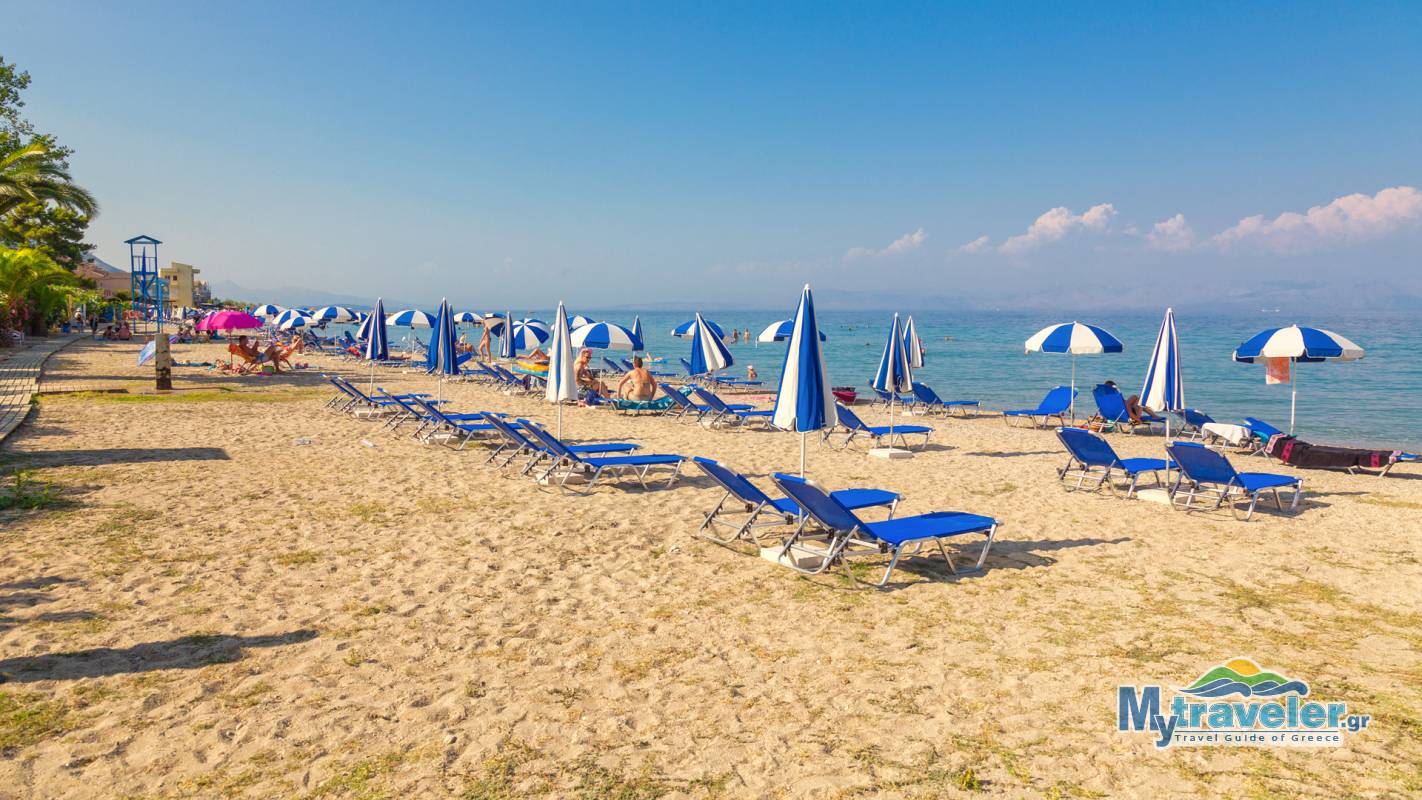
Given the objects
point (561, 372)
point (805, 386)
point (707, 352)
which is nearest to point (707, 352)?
A: point (707, 352)

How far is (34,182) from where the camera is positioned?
916 inches

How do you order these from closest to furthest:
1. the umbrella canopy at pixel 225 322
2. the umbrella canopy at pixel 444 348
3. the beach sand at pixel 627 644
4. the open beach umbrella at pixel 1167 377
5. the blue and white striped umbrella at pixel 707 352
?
the beach sand at pixel 627 644, the open beach umbrella at pixel 1167 377, the umbrella canopy at pixel 444 348, the blue and white striped umbrella at pixel 707 352, the umbrella canopy at pixel 225 322

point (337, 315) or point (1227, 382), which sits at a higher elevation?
point (337, 315)

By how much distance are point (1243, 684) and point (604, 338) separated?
13.0 meters

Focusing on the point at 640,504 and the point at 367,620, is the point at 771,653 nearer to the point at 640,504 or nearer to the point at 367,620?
the point at 367,620

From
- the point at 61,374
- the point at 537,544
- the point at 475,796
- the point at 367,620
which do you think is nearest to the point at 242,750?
the point at 475,796

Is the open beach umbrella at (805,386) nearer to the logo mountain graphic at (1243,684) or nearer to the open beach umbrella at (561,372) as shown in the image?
the logo mountain graphic at (1243,684)

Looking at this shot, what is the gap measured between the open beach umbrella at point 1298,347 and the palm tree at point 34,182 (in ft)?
91.8

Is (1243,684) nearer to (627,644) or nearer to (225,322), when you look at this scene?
(627,644)

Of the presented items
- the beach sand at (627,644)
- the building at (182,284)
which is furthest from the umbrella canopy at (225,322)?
the building at (182,284)

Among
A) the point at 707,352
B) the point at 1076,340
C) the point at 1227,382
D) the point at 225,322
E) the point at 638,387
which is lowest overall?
the point at 1227,382

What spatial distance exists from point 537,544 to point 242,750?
3086mm

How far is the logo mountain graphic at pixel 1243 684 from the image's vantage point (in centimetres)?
385

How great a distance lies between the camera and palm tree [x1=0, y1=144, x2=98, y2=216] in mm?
21219
